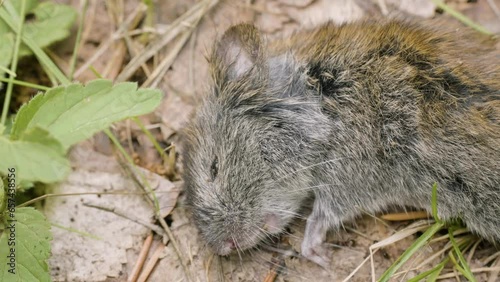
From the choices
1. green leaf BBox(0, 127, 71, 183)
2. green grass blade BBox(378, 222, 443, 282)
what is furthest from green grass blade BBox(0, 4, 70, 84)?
green grass blade BBox(378, 222, 443, 282)

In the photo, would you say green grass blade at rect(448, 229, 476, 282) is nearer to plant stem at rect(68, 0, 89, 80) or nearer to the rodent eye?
the rodent eye

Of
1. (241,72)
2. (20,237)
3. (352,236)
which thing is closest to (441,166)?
(352,236)

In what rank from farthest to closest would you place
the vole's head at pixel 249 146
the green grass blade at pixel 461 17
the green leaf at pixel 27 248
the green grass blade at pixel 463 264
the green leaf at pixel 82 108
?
the green grass blade at pixel 461 17
the vole's head at pixel 249 146
the green grass blade at pixel 463 264
the green leaf at pixel 27 248
the green leaf at pixel 82 108

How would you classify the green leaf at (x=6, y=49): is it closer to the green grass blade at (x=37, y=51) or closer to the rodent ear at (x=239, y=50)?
the green grass blade at (x=37, y=51)

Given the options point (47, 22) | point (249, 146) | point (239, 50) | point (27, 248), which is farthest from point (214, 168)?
point (47, 22)

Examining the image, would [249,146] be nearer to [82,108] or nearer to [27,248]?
[82,108]

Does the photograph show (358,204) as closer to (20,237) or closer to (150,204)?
(150,204)

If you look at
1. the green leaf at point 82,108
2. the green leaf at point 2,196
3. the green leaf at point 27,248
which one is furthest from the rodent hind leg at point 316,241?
the green leaf at point 2,196
